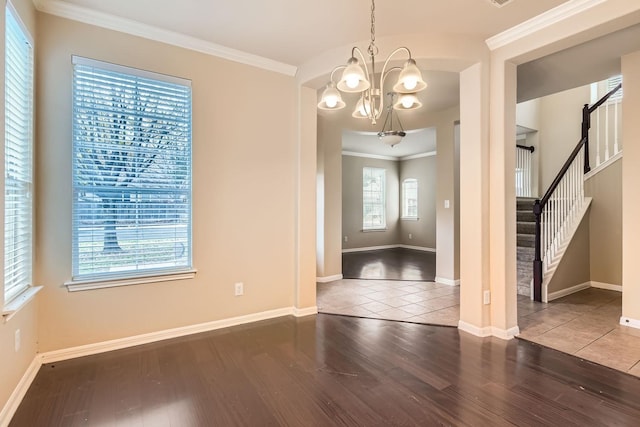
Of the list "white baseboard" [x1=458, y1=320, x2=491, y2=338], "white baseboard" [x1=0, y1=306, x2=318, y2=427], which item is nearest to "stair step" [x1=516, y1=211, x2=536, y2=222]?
"white baseboard" [x1=458, y1=320, x2=491, y2=338]

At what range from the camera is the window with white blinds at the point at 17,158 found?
1.98 metres

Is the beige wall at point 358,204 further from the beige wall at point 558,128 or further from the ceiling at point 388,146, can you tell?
the beige wall at point 558,128

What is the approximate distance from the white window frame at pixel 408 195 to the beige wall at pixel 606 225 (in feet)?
15.0

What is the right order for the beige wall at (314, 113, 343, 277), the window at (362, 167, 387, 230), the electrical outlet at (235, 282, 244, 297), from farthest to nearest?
the window at (362, 167, 387, 230)
the beige wall at (314, 113, 343, 277)
the electrical outlet at (235, 282, 244, 297)

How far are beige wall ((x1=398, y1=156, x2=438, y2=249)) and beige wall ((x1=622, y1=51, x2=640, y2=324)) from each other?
17.5ft

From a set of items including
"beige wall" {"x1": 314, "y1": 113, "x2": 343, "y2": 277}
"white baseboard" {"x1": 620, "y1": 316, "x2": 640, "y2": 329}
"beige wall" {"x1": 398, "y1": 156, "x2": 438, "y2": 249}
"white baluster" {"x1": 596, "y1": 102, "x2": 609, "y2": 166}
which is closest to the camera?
"white baseboard" {"x1": 620, "y1": 316, "x2": 640, "y2": 329}

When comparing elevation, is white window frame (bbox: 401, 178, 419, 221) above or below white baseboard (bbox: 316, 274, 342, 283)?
above

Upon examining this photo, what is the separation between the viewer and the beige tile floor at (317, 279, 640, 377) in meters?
2.76

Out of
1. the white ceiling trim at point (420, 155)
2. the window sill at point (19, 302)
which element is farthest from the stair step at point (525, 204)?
the window sill at point (19, 302)

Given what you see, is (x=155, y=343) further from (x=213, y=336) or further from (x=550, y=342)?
(x=550, y=342)

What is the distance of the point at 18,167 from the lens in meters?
2.15

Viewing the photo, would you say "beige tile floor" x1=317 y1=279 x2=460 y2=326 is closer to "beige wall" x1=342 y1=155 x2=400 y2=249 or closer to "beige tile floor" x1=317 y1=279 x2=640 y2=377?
"beige tile floor" x1=317 y1=279 x2=640 y2=377

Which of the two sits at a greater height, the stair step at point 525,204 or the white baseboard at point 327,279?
the stair step at point 525,204

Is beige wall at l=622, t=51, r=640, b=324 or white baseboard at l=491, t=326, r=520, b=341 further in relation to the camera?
beige wall at l=622, t=51, r=640, b=324
